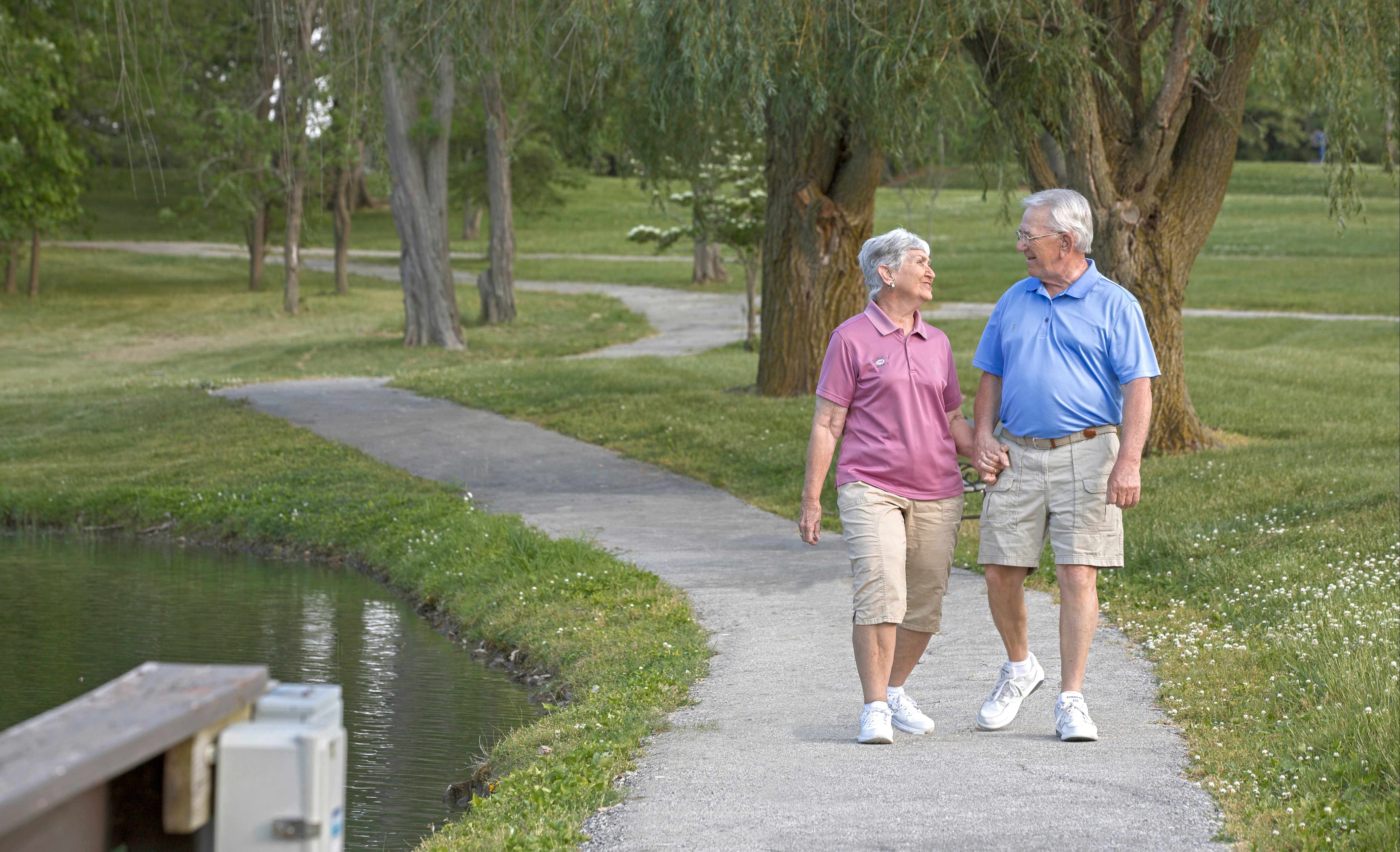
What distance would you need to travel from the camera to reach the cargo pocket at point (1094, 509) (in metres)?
5.09

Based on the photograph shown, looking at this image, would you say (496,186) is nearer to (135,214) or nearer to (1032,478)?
(1032,478)

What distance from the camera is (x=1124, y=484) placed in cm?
496

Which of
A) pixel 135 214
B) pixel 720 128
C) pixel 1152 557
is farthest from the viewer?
pixel 135 214

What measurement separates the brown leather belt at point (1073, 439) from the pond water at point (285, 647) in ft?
9.14

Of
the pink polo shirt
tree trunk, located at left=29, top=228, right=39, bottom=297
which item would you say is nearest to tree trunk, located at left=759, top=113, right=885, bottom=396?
the pink polo shirt

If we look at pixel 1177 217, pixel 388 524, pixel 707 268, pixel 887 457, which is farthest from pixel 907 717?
pixel 707 268

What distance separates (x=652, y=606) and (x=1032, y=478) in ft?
10.3

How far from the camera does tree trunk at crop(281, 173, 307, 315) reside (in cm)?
3434

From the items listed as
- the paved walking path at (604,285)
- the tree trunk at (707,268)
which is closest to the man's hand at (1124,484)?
the paved walking path at (604,285)

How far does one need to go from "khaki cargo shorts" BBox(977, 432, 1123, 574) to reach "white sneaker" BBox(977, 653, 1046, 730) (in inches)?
17.2

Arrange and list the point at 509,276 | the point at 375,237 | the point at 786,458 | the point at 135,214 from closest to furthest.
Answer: the point at 786,458 < the point at 509,276 < the point at 375,237 < the point at 135,214

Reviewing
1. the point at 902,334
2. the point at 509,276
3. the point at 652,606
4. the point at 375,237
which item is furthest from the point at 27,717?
the point at 375,237

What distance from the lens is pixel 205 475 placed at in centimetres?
1342

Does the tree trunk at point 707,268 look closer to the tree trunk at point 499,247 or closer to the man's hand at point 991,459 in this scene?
the tree trunk at point 499,247
